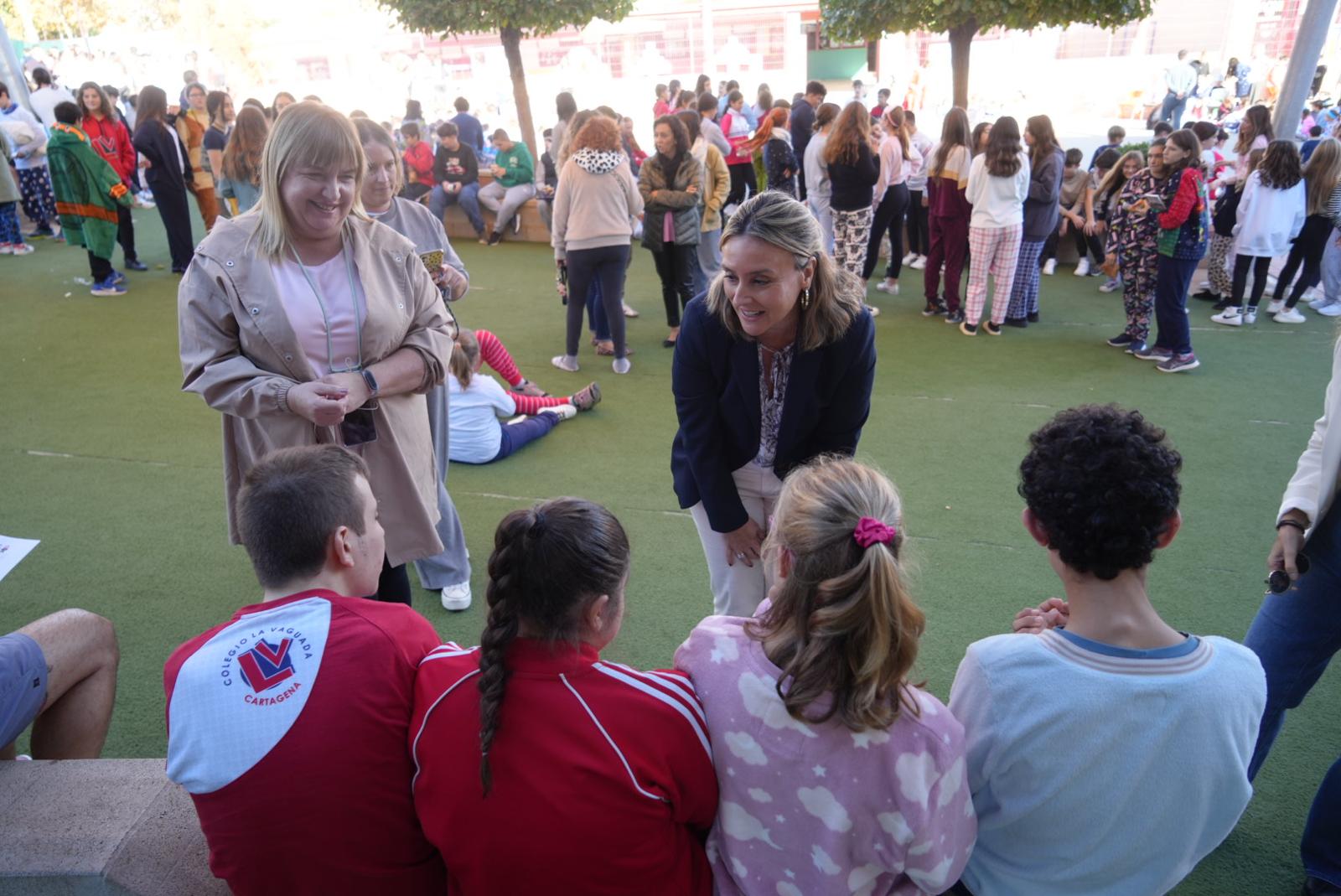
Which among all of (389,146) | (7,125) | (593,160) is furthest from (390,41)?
(389,146)

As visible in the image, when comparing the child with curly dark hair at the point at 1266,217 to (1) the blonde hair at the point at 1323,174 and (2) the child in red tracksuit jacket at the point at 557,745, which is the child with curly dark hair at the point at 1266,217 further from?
(2) the child in red tracksuit jacket at the point at 557,745

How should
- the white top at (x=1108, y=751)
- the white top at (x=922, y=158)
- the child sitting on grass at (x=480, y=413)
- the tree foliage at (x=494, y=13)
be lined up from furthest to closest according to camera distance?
the tree foliage at (x=494, y=13)
the white top at (x=922, y=158)
the child sitting on grass at (x=480, y=413)
the white top at (x=1108, y=751)

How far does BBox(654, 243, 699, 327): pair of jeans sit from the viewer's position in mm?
6254

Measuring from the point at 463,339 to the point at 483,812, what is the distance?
11.3ft

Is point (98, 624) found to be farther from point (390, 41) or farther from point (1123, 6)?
point (390, 41)

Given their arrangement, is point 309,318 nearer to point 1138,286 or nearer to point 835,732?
point 835,732

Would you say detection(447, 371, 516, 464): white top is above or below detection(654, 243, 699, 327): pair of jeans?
below

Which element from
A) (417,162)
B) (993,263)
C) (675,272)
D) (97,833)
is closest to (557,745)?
(97,833)

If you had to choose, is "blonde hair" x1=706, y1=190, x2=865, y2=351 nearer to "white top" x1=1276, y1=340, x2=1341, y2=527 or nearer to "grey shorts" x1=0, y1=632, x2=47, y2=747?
"white top" x1=1276, y1=340, x2=1341, y2=527

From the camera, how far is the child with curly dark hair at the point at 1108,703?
51.3 inches

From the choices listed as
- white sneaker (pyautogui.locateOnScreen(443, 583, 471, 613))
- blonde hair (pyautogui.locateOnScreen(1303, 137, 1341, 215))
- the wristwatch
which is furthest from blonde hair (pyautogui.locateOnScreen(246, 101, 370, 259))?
blonde hair (pyautogui.locateOnScreen(1303, 137, 1341, 215))

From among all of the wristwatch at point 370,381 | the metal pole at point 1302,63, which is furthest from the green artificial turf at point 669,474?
the metal pole at point 1302,63

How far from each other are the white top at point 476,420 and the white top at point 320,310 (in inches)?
82.4

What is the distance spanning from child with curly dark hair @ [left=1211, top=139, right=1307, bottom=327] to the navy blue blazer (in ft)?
19.7
